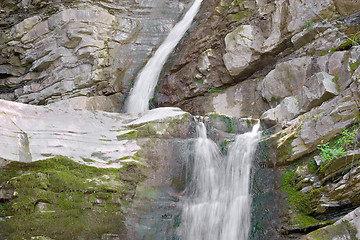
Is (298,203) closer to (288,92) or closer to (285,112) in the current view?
(285,112)

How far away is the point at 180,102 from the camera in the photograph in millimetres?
11484

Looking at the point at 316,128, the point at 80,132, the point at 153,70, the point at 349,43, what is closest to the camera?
the point at 316,128

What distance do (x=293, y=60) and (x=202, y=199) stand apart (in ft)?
14.7

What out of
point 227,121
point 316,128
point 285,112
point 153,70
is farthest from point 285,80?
point 153,70

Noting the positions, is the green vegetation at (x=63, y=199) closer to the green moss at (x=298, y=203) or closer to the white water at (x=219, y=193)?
the white water at (x=219, y=193)

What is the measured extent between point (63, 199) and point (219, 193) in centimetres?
270

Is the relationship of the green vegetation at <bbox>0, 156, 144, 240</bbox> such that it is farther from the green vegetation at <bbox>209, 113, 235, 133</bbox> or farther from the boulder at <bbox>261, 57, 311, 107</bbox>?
the boulder at <bbox>261, 57, 311, 107</bbox>

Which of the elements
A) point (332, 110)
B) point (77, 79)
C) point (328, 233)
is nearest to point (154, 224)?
point (328, 233)

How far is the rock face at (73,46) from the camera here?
12461 millimetres

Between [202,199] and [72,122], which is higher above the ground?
[72,122]

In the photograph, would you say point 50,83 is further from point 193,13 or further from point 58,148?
point 58,148

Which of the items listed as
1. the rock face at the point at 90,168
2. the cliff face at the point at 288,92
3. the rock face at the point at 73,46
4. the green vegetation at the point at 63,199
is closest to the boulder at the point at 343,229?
the cliff face at the point at 288,92

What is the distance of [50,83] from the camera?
12.6 metres

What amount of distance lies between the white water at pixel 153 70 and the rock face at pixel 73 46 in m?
0.42
